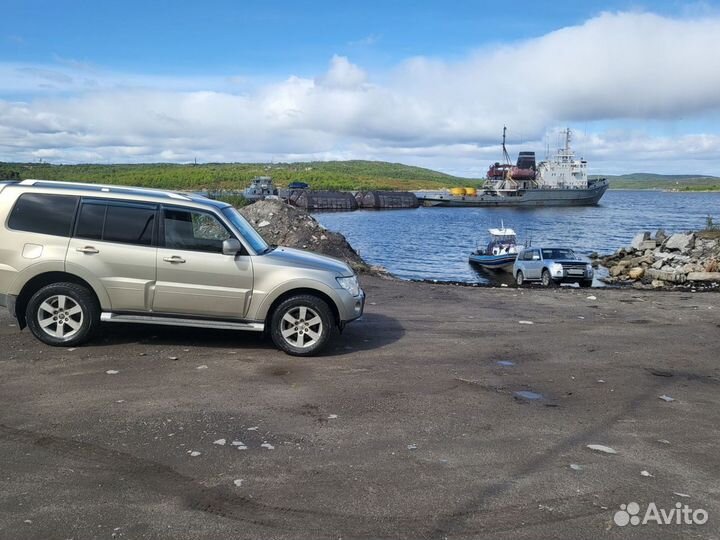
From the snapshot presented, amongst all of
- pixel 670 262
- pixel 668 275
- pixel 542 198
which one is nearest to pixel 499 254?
pixel 670 262

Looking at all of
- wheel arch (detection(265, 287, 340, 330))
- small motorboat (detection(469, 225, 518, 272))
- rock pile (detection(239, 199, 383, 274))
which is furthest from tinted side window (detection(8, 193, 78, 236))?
small motorboat (detection(469, 225, 518, 272))

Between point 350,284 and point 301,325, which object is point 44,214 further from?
point 350,284

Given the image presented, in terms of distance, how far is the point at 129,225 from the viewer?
26.8ft

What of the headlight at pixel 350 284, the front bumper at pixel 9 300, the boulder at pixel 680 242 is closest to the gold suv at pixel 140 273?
the front bumper at pixel 9 300

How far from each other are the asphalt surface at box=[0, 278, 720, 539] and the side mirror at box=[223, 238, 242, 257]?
50.0 inches

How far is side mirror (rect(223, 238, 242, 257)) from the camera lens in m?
8.02

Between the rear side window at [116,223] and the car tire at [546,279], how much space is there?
1872cm

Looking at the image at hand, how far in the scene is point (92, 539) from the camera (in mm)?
3770

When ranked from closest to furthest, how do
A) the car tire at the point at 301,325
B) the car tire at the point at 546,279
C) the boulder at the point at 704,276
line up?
the car tire at the point at 301,325, the boulder at the point at 704,276, the car tire at the point at 546,279

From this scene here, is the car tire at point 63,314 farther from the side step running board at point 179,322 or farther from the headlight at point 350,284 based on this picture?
the headlight at point 350,284

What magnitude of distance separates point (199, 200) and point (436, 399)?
4.04 meters

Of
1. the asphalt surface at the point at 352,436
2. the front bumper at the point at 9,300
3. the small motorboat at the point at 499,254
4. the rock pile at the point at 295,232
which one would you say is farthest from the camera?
the small motorboat at the point at 499,254

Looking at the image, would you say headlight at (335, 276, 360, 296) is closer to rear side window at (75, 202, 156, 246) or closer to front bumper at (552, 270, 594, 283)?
rear side window at (75, 202, 156, 246)

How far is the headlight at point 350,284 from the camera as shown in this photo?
843 centimetres
